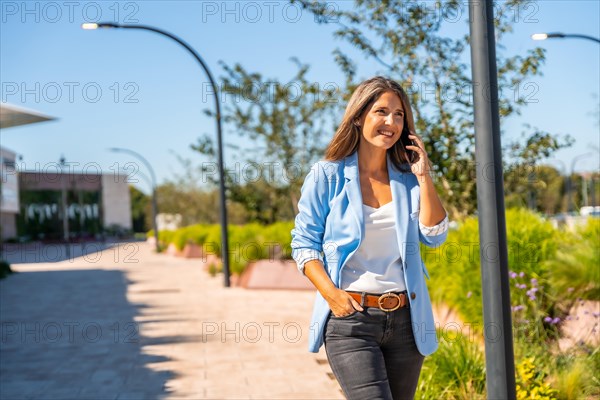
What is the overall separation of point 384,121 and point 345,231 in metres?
0.49

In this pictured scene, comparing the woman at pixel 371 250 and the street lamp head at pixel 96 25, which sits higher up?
the street lamp head at pixel 96 25

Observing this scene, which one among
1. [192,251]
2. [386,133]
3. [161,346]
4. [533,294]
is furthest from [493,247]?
[192,251]

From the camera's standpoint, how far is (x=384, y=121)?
318 cm

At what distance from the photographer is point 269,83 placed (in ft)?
69.2

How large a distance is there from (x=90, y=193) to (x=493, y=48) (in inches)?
3435

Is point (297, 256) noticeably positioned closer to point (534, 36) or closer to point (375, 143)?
point (375, 143)

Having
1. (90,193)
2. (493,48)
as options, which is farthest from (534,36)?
(90,193)

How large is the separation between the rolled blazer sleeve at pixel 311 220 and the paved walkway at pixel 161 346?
138 inches

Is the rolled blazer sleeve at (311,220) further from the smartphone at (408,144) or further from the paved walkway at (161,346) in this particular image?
the paved walkway at (161,346)

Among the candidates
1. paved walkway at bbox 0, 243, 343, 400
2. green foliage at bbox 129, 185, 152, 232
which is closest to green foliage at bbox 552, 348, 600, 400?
paved walkway at bbox 0, 243, 343, 400

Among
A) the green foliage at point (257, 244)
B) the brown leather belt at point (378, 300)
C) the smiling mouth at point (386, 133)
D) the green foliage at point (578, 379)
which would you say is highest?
the smiling mouth at point (386, 133)

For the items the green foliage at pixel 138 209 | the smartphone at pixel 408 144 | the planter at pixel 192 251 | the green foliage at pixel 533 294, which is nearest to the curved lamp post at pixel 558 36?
the green foliage at pixel 533 294

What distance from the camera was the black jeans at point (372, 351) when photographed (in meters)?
2.97

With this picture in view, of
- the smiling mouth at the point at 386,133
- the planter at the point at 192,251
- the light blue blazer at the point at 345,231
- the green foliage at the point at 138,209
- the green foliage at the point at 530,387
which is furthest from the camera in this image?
the green foliage at the point at 138,209
